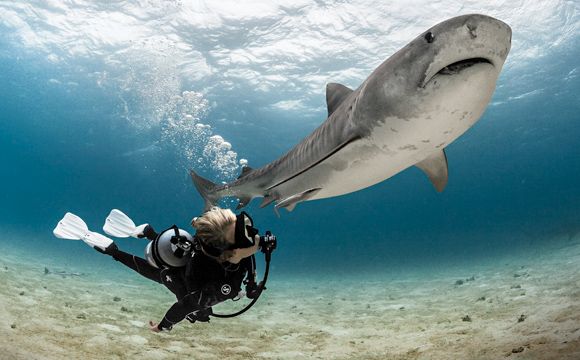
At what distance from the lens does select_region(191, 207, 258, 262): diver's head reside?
3.07 m

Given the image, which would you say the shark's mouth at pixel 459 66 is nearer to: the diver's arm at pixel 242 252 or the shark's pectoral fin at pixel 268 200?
the diver's arm at pixel 242 252

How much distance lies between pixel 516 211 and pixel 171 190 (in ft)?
338

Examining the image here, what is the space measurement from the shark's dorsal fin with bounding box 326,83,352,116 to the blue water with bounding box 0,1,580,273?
12833 millimetres

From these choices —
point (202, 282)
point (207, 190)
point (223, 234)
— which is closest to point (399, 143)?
point (223, 234)

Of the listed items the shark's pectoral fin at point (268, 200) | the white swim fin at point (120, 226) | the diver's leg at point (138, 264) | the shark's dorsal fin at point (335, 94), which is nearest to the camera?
the diver's leg at point (138, 264)

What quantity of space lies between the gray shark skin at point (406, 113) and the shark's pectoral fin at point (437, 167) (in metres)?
0.01

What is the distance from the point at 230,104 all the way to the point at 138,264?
2704cm

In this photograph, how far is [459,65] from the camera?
2.64 meters

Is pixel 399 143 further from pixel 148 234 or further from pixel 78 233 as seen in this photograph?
pixel 78 233

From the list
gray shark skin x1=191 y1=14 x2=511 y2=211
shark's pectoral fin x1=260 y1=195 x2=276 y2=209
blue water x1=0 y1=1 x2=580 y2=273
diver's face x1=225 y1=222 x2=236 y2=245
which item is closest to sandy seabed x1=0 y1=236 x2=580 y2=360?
gray shark skin x1=191 y1=14 x2=511 y2=211

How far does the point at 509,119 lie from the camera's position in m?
39.1

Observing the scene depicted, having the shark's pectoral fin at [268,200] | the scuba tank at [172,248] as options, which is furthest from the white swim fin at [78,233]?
the shark's pectoral fin at [268,200]

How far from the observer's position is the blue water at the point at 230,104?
1914 cm

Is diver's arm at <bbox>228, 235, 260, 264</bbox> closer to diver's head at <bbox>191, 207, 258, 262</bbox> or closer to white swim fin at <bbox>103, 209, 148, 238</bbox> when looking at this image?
diver's head at <bbox>191, 207, 258, 262</bbox>
